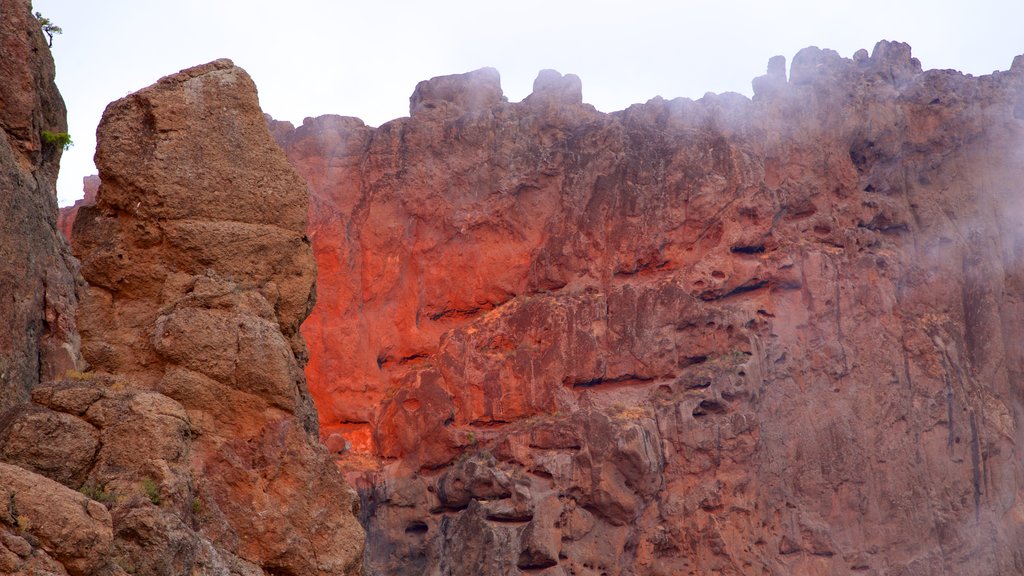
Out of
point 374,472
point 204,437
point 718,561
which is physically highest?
point 204,437

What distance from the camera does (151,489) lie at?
9.23 meters

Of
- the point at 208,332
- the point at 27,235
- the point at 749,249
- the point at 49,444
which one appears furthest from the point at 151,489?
the point at 749,249

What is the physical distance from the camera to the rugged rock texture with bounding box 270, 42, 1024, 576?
32.6m

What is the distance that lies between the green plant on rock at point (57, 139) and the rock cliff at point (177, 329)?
145 millimetres

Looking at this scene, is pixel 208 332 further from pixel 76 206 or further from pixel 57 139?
pixel 76 206

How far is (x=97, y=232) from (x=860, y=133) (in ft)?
90.3

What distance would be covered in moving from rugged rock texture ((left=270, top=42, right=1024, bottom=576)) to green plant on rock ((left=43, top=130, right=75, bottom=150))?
1985 centimetres

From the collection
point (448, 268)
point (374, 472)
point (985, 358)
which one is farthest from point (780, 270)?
point (374, 472)

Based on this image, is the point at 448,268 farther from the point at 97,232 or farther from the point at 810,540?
the point at 97,232

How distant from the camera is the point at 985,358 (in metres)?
35.8

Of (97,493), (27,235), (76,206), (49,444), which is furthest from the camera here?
(76,206)

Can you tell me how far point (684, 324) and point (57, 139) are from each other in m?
23.3

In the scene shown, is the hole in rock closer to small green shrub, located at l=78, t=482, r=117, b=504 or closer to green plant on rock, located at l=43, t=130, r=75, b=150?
green plant on rock, located at l=43, t=130, r=75, b=150

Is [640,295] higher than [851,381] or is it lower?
higher
